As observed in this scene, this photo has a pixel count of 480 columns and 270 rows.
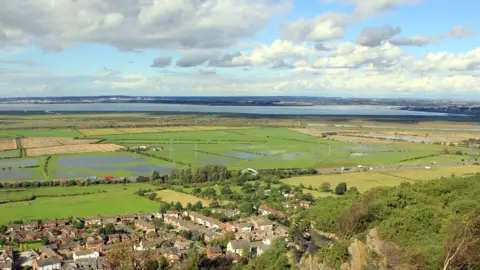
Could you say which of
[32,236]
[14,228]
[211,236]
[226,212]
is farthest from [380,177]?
[14,228]

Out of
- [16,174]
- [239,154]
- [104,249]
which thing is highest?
[239,154]

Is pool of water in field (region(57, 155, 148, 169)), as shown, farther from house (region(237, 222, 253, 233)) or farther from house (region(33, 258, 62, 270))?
house (region(33, 258, 62, 270))

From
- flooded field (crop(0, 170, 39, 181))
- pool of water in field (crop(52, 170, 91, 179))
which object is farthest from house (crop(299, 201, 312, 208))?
flooded field (crop(0, 170, 39, 181))

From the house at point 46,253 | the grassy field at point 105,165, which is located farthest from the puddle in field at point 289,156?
the house at point 46,253

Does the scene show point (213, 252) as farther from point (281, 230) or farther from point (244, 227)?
point (281, 230)

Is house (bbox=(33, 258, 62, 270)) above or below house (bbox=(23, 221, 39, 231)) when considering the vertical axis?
below

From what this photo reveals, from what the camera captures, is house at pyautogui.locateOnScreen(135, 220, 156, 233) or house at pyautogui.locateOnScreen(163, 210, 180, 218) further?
house at pyautogui.locateOnScreen(163, 210, 180, 218)
